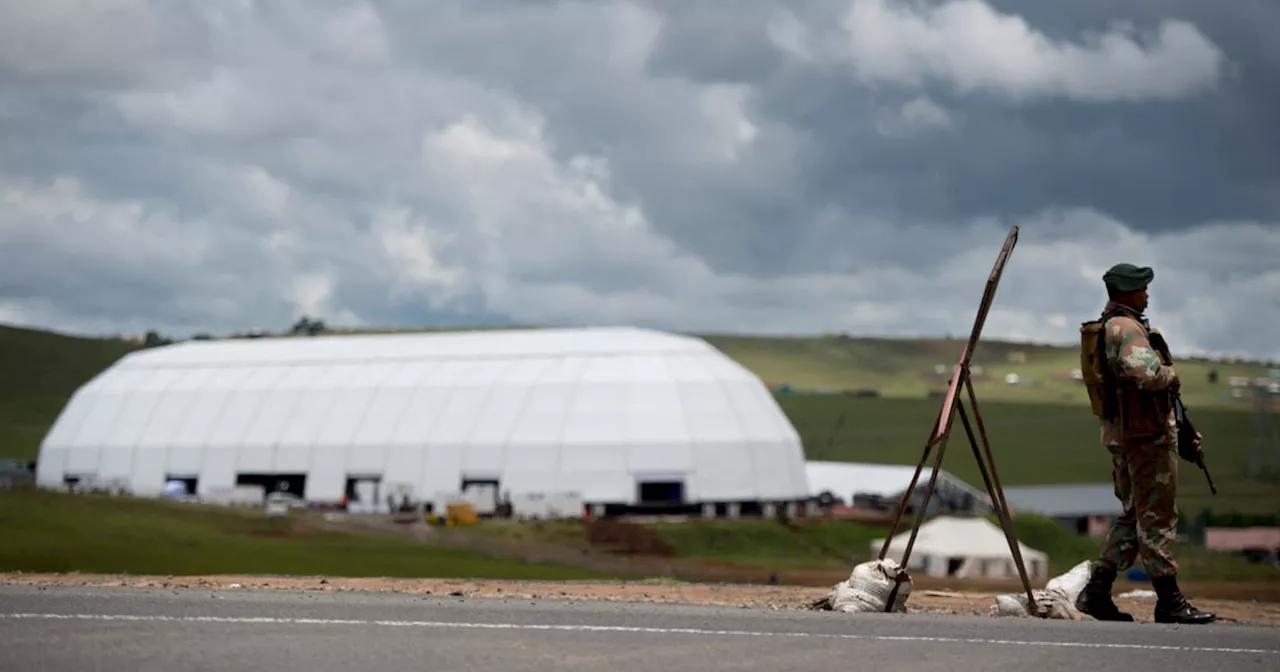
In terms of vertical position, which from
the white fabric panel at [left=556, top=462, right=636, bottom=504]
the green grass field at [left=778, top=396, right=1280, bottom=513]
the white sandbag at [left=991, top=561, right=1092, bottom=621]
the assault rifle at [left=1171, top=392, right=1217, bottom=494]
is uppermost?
the green grass field at [left=778, top=396, right=1280, bottom=513]

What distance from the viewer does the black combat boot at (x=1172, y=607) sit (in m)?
14.0

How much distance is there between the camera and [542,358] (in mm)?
83938

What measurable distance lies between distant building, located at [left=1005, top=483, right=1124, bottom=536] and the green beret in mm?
82224

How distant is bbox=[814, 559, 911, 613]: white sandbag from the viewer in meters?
14.0

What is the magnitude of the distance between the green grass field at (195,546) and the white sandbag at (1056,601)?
22.0m

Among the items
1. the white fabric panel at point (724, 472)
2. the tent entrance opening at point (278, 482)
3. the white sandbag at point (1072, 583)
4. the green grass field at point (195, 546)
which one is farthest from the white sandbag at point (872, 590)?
the tent entrance opening at point (278, 482)

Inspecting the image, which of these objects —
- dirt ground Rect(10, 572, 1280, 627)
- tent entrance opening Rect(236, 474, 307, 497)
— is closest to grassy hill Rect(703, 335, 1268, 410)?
tent entrance opening Rect(236, 474, 307, 497)

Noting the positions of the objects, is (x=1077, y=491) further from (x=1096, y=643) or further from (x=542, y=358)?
(x=1096, y=643)

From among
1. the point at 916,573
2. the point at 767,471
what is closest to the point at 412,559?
the point at 916,573

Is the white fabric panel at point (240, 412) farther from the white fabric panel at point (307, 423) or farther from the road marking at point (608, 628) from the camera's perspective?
the road marking at point (608, 628)

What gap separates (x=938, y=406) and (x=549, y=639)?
14793cm

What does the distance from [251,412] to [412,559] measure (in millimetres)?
36623

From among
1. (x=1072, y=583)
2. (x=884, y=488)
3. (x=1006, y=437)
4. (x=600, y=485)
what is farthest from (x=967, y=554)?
(x=1006, y=437)

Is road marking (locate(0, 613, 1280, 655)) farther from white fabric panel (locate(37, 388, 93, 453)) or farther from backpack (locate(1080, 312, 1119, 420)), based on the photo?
white fabric panel (locate(37, 388, 93, 453))
